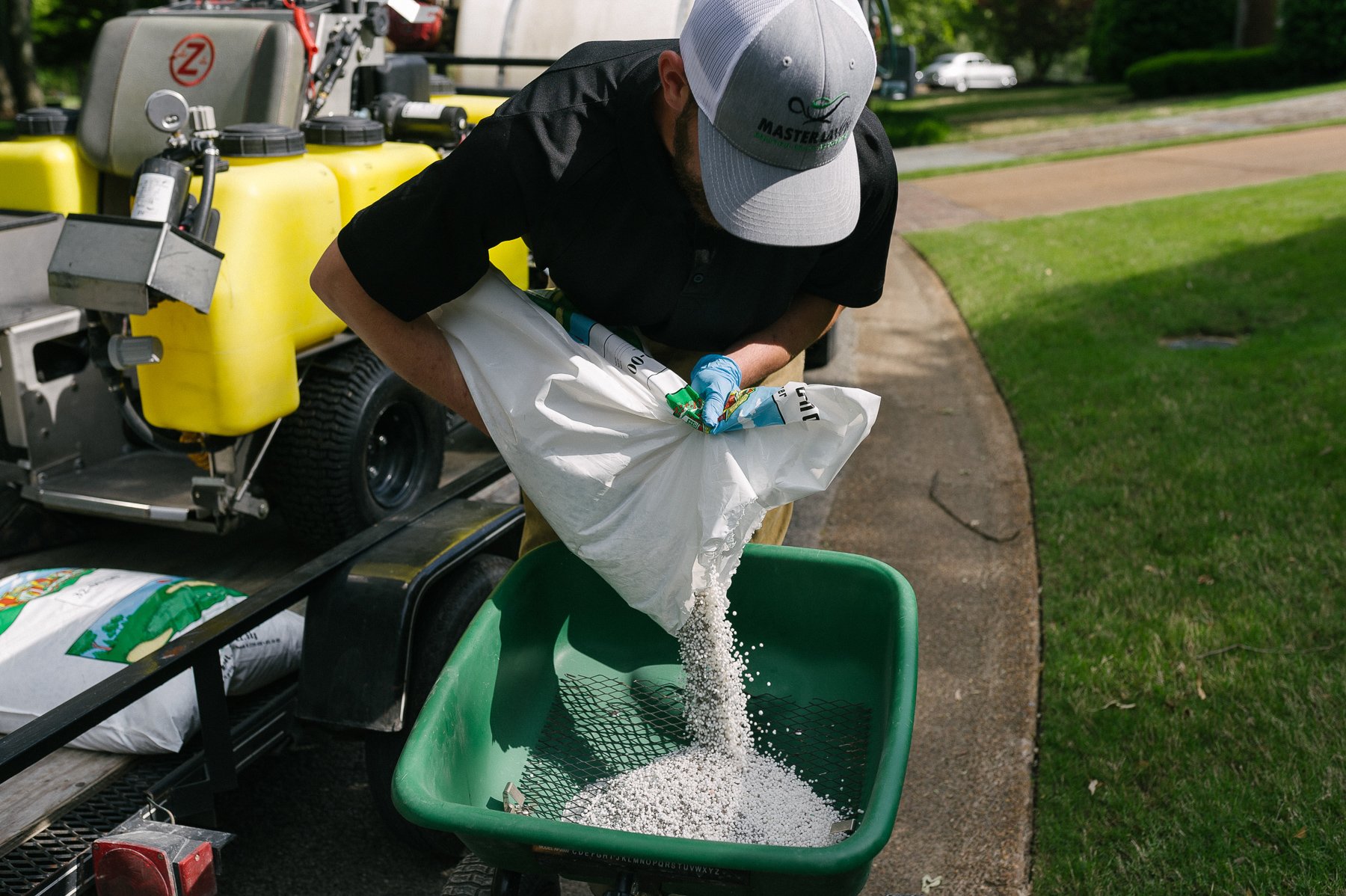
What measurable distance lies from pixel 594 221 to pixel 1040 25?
36859 millimetres

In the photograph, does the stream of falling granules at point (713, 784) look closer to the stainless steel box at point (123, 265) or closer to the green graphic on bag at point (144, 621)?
the green graphic on bag at point (144, 621)

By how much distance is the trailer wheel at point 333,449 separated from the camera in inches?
130

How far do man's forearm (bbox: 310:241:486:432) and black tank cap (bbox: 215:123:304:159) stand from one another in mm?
1176

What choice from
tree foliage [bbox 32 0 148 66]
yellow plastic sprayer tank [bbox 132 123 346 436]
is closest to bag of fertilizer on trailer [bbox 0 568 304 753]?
yellow plastic sprayer tank [bbox 132 123 346 436]

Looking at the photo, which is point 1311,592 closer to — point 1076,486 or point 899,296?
point 1076,486

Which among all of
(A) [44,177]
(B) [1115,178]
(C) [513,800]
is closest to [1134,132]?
(B) [1115,178]

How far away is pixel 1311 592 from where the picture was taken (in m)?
3.39

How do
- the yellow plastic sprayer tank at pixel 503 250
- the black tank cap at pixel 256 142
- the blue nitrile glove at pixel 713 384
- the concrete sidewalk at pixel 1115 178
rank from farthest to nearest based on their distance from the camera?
the concrete sidewalk at pixel 1115 178, the yellow plastic sprayer tank at pixel 503 250, the black tank cap at pixel 256 142, the blue nitrile glove at pixel 713 384

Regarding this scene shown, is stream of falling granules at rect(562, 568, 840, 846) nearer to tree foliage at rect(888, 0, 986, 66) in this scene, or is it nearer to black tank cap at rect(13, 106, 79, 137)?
black tank cap at rect(13, 106, 79, 137)

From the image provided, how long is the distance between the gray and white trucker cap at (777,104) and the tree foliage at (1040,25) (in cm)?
3582

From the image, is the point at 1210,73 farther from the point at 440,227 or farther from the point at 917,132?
the point at 440,227

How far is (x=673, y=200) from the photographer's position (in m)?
1.95

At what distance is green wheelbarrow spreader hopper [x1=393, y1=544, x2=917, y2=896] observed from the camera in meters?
1.78

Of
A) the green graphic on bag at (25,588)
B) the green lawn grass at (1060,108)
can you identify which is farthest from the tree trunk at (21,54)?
the green graphic on bag at (25,588)
